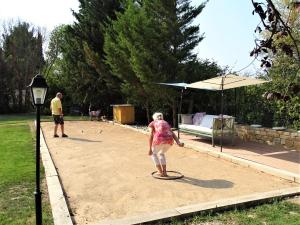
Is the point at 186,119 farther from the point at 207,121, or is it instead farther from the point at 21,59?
the point at 21,59

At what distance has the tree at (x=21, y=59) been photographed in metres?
37.7

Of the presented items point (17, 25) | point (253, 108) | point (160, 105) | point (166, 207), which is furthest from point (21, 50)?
point (166, 207)

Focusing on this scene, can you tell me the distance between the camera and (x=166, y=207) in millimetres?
6652

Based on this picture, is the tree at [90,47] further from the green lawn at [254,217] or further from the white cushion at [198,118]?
the green lawn at [254,217]

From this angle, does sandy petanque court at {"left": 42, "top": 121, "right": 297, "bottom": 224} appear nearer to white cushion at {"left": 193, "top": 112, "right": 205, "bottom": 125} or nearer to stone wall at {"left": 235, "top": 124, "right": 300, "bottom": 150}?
stone wall at {"left": 235, "top": 124, "right": 300, "bottom": 150}

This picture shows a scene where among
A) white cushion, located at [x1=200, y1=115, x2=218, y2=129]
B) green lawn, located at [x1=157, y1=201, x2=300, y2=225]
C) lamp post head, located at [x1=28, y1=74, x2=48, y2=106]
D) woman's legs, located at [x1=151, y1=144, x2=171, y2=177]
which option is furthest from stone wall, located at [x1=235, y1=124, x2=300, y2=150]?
lamp post head, located at [x1=28, y1=74, x2=48, y2=106]

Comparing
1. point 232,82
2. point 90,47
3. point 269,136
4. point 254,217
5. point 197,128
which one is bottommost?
point 254,217

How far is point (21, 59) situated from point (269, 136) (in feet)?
102

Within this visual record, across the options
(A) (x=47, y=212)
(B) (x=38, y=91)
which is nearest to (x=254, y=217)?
(A) (x=47, y=212)

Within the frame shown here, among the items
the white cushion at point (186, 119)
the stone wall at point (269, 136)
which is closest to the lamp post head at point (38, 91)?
the stone wall at point (269, 136)

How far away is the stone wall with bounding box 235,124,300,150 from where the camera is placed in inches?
475

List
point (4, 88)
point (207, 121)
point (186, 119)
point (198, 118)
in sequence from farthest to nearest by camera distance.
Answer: point (4, 88) → point (186, 119) → point (198, 118) → point (207, 121)

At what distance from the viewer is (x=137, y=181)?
8406mm

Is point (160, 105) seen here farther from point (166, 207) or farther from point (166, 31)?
point (166, 207)
